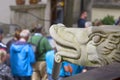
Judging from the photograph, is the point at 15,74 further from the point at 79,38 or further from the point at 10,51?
the point at 79,38

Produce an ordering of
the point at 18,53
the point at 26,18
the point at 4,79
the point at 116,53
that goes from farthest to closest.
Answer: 1. the point at 26,18
2. the point at 18,53
3. the point at 4,79
4. the point at 116,53

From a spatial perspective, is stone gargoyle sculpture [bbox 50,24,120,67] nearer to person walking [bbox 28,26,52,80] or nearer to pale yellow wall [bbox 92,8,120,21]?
person walking [bbox 28,26,52,80]

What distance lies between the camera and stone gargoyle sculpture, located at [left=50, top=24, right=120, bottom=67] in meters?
2.60

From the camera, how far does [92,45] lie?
2619mm

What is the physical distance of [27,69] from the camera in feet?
27.3

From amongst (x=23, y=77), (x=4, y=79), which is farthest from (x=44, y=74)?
(x=4, y=79)

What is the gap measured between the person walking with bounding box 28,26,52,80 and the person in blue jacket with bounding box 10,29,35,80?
216 millimetres

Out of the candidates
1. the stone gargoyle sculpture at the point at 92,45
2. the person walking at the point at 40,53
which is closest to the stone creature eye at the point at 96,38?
the stone gargoyle sculpture at the point at 92,45

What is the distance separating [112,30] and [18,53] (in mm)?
5631

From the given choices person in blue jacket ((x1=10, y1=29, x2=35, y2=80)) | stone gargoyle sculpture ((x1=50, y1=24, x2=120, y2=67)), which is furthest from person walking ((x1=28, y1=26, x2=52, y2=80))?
stone gargoyle sculpture ((x1=50, y1=24, x2=120, y2=67))

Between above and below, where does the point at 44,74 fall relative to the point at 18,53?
below

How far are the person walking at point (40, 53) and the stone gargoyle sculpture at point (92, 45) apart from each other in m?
5.71

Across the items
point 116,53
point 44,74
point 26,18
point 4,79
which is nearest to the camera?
point 116,53

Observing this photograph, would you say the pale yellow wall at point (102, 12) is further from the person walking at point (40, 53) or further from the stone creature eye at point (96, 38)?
the stone creature eye at point (96, 38)
